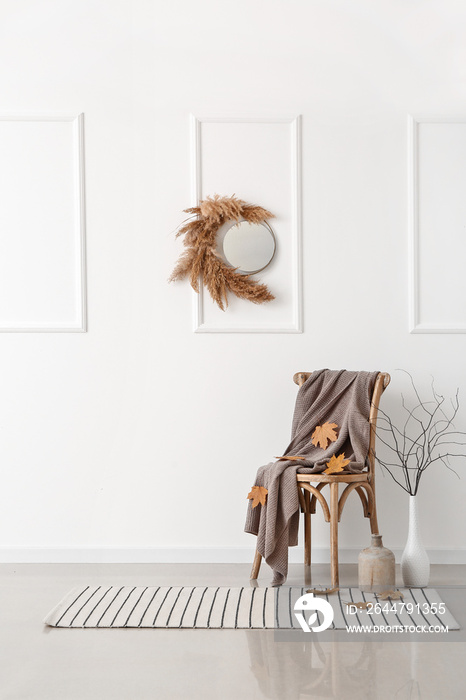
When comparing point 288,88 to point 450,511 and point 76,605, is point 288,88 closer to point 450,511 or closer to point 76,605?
point 450,511

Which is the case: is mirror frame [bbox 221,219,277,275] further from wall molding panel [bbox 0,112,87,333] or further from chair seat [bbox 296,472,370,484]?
chair seat [bbox 296,472,370,484]

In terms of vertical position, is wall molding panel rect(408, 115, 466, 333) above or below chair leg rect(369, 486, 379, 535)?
above

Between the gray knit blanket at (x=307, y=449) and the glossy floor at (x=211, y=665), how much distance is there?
0.55 meters

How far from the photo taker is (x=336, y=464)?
2.91 m

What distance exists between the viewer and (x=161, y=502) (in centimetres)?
344

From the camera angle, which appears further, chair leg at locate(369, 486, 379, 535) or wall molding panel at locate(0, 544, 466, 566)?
wall molding panel at locate(0, 544, 466, 566)

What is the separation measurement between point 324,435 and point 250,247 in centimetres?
95

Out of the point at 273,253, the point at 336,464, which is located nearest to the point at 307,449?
the point at 336,464

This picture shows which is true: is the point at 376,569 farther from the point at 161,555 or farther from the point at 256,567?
the point at 161,555

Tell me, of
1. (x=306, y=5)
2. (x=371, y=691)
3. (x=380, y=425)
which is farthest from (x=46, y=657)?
(x=306, y=5)

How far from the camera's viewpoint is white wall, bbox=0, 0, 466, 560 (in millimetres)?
3453

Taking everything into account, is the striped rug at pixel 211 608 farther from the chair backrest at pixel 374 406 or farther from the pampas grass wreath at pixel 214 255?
the pampas grass wreath at pixel 214 255

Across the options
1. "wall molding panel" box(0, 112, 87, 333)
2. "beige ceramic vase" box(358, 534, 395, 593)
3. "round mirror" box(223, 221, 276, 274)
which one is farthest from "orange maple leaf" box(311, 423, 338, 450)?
"wall molding panel" box(0, 112, 87, 333)

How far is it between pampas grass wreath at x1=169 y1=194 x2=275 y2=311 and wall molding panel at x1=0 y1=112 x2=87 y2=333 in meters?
0.51
